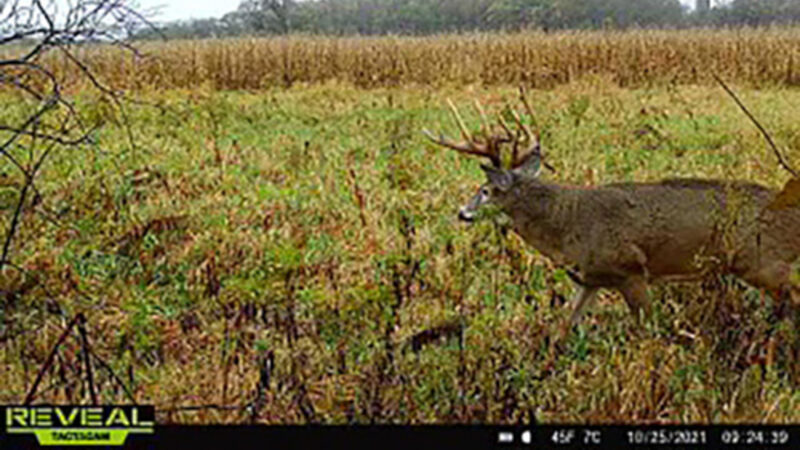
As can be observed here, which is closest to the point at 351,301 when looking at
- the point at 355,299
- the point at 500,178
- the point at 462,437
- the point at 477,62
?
the point at 355,299

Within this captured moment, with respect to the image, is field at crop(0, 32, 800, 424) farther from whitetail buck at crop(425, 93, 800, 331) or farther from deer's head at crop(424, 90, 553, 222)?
deer's head at crop(424, 90, 553, 222)

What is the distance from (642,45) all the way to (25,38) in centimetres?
1607

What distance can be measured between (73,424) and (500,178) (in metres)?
2.63

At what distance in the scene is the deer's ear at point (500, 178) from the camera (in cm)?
487

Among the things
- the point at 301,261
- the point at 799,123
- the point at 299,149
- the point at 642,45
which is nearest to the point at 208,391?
the point at 301,261

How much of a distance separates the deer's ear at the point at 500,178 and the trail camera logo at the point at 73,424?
2430 mm

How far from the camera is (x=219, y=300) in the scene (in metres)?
5.15

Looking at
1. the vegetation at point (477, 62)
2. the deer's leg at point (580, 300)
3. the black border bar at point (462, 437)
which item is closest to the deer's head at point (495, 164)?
the deer's leg at point (580, 300)

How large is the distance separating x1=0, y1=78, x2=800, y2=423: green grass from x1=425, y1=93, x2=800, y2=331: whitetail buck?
0.17 meters

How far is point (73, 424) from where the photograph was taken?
2674 mm

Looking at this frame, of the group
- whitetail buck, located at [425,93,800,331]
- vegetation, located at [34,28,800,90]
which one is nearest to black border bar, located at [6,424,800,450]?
whitetail buck, located at [425,93,800,331]

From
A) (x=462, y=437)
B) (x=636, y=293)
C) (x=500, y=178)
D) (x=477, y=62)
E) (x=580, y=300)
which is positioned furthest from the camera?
(x=477, y=62)

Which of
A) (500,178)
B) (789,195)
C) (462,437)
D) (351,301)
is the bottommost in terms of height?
(351,301)

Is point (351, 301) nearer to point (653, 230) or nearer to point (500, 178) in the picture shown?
point (500, 178)
